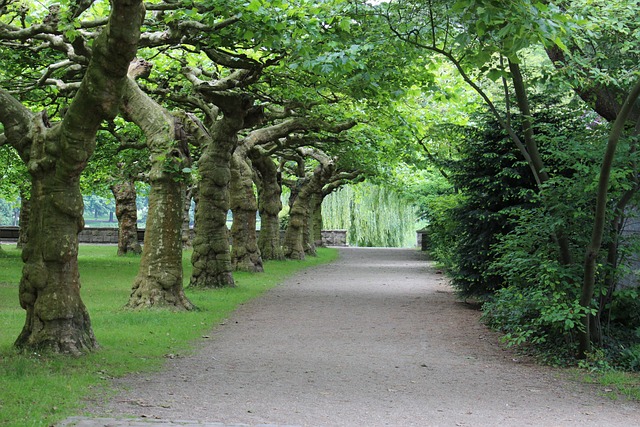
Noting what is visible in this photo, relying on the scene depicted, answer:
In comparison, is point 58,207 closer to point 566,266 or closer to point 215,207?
point 566,266

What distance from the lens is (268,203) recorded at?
1251 inches

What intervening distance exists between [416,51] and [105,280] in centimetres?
1262

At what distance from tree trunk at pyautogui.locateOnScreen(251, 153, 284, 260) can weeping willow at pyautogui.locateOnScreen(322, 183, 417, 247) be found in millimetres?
17097

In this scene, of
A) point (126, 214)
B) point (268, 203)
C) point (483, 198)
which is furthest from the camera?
point (126, 214)

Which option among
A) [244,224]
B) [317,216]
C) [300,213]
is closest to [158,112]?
[244,224]

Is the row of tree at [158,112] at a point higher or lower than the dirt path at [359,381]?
higher

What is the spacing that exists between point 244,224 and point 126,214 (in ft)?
34.6

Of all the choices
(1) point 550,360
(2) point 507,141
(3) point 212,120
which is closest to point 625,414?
(1) point 550,360

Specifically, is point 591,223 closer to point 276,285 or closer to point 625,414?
point 625,414

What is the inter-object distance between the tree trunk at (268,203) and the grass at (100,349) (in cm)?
1072

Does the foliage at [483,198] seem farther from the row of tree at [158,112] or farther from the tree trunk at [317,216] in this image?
the tree trunk at [317,216]

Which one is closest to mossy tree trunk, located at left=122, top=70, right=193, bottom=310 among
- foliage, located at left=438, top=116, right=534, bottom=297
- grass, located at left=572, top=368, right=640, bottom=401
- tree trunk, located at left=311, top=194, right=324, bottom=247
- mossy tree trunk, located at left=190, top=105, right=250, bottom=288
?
mossy tree trunk, located at left=190, top=105, right=250, bottom=288

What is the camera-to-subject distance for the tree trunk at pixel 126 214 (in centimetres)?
3388

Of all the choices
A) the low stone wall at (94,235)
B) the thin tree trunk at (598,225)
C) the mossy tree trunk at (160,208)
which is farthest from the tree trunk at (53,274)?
the low stone wall at (94,235)
